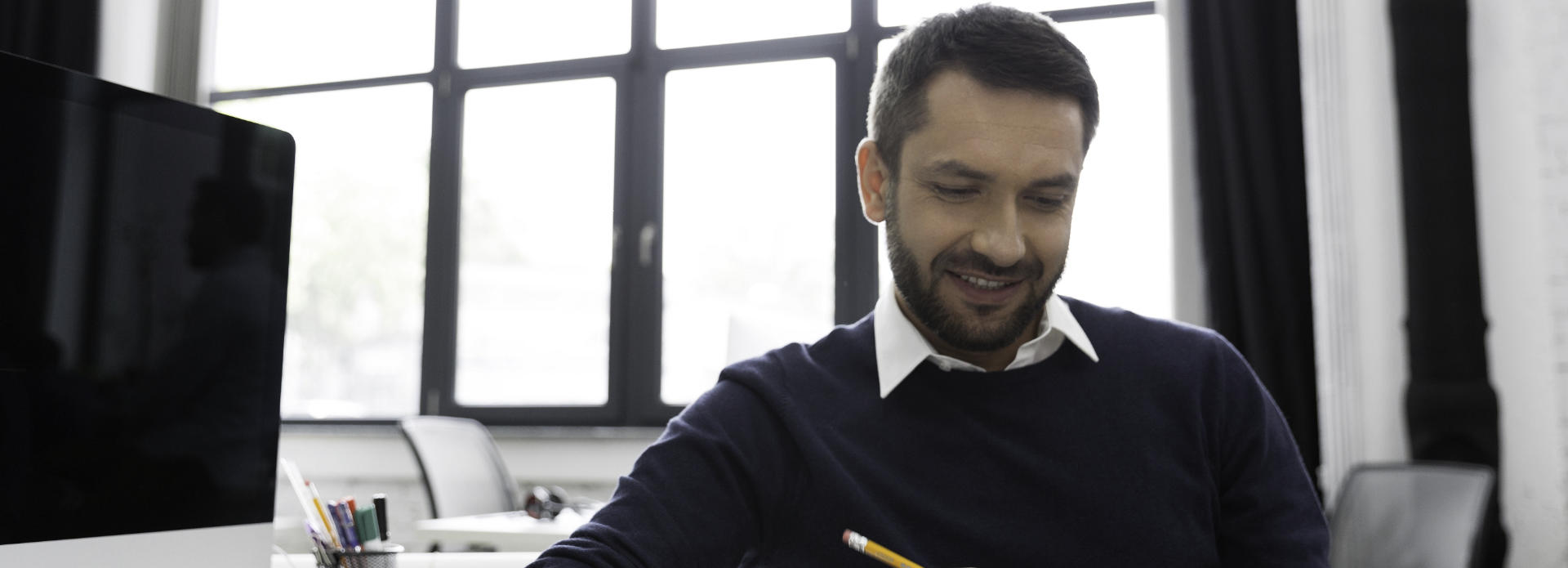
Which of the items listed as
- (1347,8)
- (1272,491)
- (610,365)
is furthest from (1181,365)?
(610,365)

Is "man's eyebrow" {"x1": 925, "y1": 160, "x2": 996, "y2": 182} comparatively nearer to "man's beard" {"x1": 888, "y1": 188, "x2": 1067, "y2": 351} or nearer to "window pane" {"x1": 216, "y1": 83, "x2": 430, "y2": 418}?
"man's beard" {"x1": 888, "y1": 188, "x2": 1067, "y2": 351}

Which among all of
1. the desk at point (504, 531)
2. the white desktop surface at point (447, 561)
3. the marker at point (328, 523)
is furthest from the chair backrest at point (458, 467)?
the marker at point (328, 523)

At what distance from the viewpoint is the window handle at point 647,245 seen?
4.04 metres

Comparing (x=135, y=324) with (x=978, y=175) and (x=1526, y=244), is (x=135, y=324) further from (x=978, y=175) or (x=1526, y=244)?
(x=1526, y=244)

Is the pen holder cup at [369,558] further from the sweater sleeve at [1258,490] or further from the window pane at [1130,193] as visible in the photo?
the window pane at [1130,193]

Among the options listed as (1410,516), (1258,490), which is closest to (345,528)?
(1258,490)

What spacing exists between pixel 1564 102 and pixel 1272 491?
2.16 meters

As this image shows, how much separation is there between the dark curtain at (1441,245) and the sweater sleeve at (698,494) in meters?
2.26

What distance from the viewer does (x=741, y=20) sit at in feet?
13.4

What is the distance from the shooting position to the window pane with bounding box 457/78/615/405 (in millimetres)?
4133

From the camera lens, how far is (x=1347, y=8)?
3031 mm

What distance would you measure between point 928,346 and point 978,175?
157 mm

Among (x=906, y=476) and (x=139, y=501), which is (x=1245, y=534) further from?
(x=139, y=501)

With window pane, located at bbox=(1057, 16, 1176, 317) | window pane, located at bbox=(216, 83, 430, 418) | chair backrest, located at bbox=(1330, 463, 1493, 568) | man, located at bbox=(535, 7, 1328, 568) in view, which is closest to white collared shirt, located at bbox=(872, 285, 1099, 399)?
man, located at bbox=(535, 7, 1328, 568)
